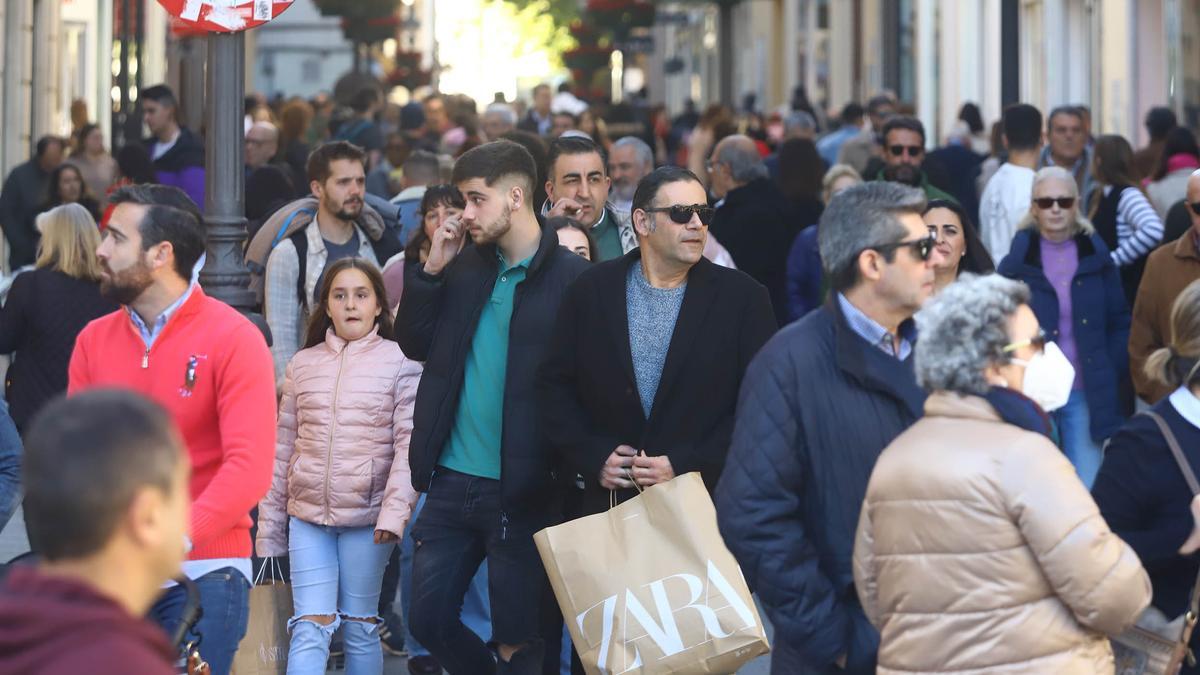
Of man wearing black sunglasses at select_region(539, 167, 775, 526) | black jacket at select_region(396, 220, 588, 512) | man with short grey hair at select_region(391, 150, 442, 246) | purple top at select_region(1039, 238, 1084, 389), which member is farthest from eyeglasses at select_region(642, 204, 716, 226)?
man with short grey hair at select_region(391, 150, 442, 246)

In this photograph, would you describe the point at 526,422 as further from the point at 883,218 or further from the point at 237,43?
the point at 237,43

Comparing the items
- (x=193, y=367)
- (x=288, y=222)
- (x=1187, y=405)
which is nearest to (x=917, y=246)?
(x=1187, y=405)

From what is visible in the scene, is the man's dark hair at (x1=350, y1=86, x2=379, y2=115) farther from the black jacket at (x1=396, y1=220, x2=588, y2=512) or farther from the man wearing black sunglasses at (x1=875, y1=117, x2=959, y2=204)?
the black jacket at (x1=396, y1=220, x2=588, y2=512)

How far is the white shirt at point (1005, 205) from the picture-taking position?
11.3m

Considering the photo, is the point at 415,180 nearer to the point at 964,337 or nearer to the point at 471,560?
the point at 471,560

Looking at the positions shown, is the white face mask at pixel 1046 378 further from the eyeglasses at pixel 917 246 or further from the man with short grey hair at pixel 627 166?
the man with short grey hair at pixel 627 166

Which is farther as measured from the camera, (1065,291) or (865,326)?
(1065,291)

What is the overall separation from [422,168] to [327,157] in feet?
7.91

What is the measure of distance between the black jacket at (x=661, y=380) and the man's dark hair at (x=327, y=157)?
279 centimetres

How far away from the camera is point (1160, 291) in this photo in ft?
29.1

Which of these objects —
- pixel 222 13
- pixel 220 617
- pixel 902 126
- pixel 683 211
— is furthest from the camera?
pixel 902 126

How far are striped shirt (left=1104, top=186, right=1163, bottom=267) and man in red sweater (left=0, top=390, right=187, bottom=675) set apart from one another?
8.57 metres

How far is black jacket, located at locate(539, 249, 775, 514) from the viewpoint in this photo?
604cm

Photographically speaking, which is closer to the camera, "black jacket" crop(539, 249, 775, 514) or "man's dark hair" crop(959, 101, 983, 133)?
"black jacket" crop(539, 249, 775, 514)
